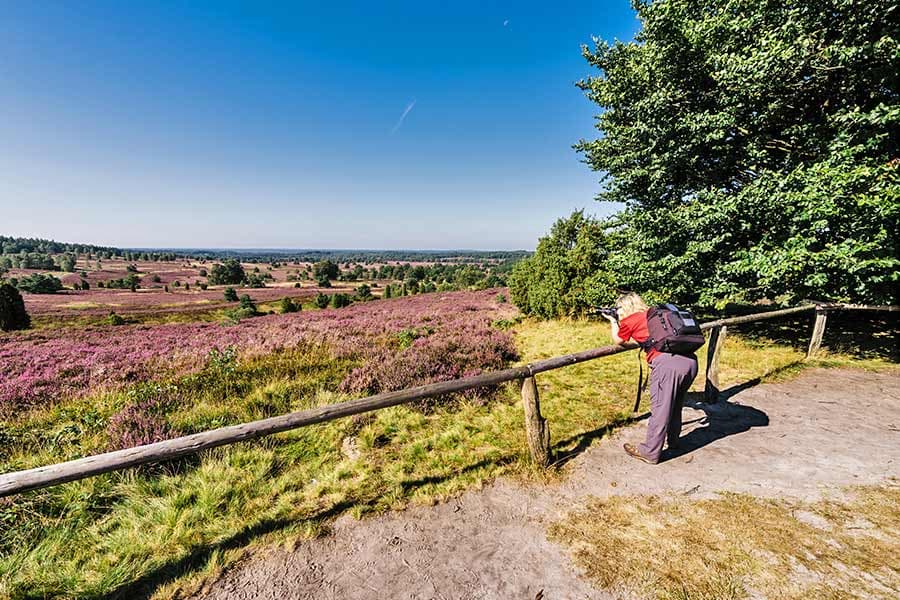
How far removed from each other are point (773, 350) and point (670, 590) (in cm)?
951

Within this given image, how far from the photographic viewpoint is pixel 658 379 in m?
3.82

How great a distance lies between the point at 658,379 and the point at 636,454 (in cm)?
124

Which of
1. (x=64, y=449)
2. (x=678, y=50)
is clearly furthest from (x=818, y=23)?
(x=64, y=449)

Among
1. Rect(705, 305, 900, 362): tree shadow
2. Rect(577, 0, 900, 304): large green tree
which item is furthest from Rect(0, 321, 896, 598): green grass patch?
Rect(705, 305, 900, 362): tree shadow

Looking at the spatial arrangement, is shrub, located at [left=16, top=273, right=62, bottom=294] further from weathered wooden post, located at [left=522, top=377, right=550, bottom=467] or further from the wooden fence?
weathered wooden post, located at [left=522, top=377, right=550, bottom=467]

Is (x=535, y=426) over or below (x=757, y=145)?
below

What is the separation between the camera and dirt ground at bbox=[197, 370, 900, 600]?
2703 mm

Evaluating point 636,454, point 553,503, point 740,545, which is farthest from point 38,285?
point 740,545

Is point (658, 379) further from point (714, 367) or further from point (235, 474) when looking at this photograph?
point (235, 474)

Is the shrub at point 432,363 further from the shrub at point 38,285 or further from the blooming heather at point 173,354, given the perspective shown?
the shrub at point 38,285

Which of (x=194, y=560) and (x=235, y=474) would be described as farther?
(x=235, y=474)

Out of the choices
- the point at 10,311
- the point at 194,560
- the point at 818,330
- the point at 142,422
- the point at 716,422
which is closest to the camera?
the point at 194,560

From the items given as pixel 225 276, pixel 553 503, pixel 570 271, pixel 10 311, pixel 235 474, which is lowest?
pixel 225 276

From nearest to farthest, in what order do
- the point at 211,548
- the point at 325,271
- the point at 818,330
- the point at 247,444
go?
the point at 211,548, the point at 247,444, the point at 818,330, the point at 325,271
